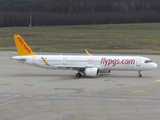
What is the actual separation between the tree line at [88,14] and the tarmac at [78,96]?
406 feet

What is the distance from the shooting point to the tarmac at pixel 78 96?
2839 centimetres

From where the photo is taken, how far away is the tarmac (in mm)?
28391

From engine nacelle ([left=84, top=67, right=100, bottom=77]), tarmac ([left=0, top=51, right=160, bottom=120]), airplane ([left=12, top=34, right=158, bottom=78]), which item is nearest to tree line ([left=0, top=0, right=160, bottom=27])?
tarmac ([left=0, top=51, right=160, bottom=120])

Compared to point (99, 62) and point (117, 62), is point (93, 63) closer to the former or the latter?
point (99, 62)

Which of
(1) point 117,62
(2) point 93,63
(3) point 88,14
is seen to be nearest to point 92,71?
(2) point 93,63

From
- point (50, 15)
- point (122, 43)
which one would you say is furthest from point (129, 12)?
point (122, 43)

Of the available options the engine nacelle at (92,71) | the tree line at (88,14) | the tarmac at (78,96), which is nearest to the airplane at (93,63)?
the engine nacelle at (92,71)

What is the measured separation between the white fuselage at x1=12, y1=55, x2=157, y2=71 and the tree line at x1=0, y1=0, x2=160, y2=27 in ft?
408

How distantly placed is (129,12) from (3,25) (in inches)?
2637

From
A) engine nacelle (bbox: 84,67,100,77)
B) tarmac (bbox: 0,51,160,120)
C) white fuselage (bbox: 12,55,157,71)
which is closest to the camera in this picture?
tarmac (bbox: 0,51,160,120)

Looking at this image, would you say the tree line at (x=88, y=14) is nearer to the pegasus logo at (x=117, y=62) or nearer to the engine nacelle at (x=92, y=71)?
the pegasus logo at (x=117, y=62)

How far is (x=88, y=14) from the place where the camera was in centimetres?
17762

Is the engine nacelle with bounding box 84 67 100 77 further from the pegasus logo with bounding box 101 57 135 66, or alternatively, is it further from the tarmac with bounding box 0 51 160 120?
the pegasus logo with bounding box 101 57 135 66

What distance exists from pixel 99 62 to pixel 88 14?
130m
